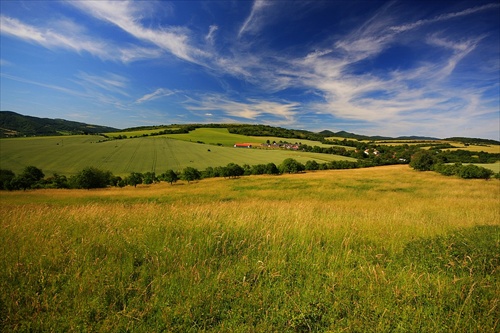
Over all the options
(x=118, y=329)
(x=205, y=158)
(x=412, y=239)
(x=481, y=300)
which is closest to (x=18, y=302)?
(x=118, y=329)

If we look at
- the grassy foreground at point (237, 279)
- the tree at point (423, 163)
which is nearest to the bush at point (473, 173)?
the tree at point (423, 163)

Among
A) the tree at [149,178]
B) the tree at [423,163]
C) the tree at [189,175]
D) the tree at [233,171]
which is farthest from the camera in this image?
the tree at [233,171]

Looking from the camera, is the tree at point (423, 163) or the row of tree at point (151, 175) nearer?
the row of tree at point (151, 175)

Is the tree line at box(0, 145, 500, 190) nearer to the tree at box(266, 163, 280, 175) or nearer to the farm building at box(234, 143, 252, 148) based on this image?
the tree at box(266, 163, 280, 175)

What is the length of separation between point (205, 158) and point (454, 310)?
8717 cm

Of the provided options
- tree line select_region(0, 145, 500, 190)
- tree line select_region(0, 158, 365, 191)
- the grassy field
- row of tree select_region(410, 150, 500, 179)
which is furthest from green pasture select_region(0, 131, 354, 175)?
row of tree select_region(410, 150, 500, 179)

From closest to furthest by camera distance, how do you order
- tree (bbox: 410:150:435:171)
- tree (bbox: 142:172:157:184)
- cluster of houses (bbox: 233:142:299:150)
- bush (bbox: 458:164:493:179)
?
bush (bbox: 458:164:493:179) → tree (bbox: 142:172:157:184) → tree (bbox: 410:150:435:171) → cluster of houses (bbox: 233:142:299:150)

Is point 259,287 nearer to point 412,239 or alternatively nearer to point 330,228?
point 330,228

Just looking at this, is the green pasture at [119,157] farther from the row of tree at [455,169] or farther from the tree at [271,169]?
the row of tree at [455,169]

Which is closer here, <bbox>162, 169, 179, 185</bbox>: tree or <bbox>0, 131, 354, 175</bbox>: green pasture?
<bbox>162, 169, 179, 185</bbox>: tree

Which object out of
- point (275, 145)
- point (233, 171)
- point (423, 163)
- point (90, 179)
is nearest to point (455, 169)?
point (423, 163)

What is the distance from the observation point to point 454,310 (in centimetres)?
307

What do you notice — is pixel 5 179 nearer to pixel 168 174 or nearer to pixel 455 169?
pixel 168 174

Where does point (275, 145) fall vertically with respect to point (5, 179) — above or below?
above
